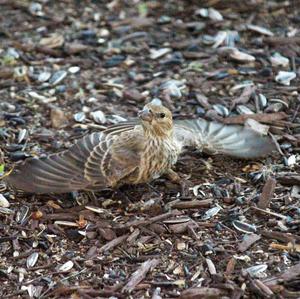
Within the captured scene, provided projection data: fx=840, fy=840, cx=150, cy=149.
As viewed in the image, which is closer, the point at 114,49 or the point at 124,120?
the point at 124,120

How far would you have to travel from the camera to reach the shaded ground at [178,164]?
619 centimetres

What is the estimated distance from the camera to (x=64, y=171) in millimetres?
7039

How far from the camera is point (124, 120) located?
809 cm

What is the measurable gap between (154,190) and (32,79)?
94.2 inches

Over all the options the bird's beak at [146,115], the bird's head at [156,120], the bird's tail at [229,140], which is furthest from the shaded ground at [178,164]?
the bird's beak at [146,115]

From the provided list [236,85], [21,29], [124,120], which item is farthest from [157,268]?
[21,29]

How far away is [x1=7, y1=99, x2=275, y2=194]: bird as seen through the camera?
697cm

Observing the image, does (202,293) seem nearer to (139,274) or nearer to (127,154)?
(139,274)

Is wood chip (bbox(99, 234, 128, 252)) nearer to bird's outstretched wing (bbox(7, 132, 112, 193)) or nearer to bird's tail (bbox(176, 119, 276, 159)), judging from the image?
bird's outstretched wing (bbox(7, 132, 112, 193))

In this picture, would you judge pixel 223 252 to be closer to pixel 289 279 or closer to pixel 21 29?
pixel 289 279

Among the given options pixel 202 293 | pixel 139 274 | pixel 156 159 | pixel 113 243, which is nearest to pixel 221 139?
pixel 156 159

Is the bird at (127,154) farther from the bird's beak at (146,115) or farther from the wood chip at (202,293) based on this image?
the wood chip at (202,293)

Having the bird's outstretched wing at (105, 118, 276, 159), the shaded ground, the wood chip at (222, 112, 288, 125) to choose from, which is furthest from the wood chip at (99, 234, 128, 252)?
the wood chip at (222, 112, 288, 125)

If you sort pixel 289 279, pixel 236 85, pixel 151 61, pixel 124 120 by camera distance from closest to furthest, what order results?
1. pixel 289 279
2. pixel 124 120
3. pixel 236 85
4. pixel 151 61
